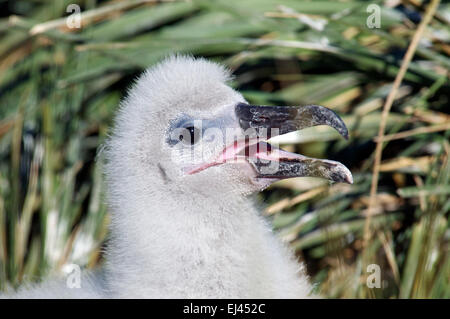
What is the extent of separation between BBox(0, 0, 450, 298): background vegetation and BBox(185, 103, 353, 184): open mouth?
91 centimetres

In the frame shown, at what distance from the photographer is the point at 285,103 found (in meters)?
3.92

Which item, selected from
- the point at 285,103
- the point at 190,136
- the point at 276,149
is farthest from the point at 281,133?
→ the point at 285,103

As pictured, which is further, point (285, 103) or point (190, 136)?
point (285, 103)

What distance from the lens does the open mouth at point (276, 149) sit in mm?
2328

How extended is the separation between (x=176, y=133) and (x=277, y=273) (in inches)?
23.4

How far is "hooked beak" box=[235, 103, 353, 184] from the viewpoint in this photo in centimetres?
233

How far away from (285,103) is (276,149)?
1.52 metres

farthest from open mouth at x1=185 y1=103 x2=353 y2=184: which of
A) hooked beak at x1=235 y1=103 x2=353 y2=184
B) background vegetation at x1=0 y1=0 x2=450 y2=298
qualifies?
background vegetation at x1=0 y1=0 x2=450 y2=298

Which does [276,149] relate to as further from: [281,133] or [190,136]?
[190,136]

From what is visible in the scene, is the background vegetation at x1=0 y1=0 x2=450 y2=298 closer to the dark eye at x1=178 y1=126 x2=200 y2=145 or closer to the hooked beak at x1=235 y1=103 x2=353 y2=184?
the hooked beak at x1=235 y1=103 x2=353 y2=184
